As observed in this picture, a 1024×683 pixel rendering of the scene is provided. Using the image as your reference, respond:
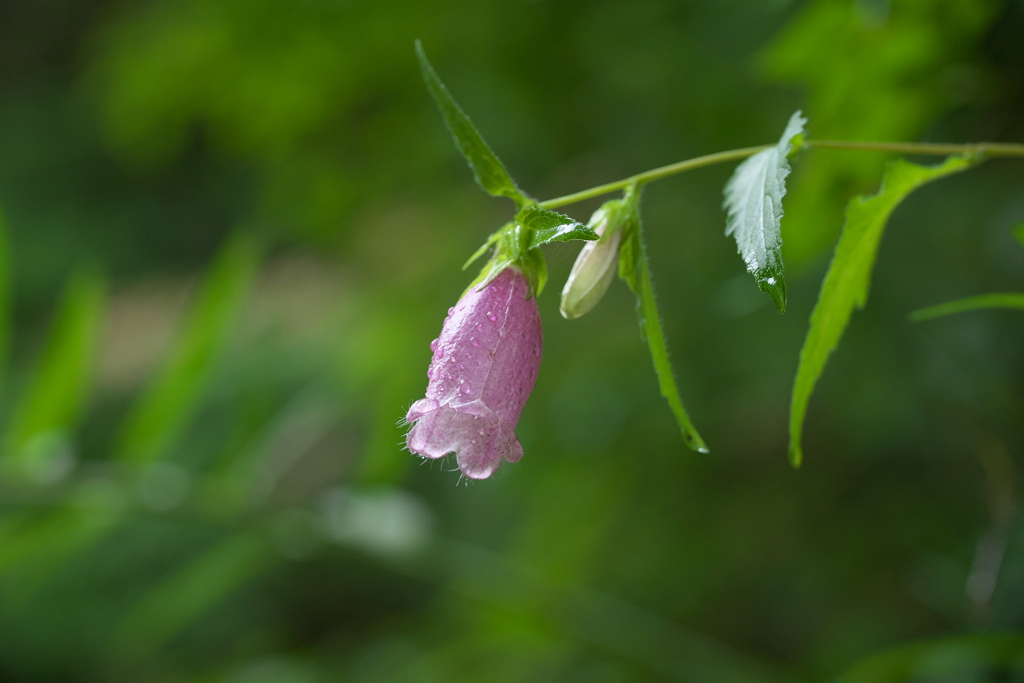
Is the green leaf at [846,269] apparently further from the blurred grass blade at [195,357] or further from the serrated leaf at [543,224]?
the blurred grass blade at [195,357]

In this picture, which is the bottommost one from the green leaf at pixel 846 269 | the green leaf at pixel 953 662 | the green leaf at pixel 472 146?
the green leaf at pixel 953 662

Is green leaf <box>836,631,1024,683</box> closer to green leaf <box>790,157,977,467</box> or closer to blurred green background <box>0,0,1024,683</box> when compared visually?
blurred green background <box>0,0,1024,683</box>

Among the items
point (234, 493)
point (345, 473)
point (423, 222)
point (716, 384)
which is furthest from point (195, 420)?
point (716, 384)

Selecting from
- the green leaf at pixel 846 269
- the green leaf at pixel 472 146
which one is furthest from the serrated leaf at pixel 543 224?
the green leaf at pixel 846 269

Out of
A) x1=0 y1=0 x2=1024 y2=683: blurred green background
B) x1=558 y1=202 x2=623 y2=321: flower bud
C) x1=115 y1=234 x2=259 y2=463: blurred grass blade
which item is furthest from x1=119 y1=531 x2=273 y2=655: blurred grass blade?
x1=558 y1=202 x2=623 y2=321: flower bud

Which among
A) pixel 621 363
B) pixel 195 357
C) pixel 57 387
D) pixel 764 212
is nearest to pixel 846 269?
pixel 764 212

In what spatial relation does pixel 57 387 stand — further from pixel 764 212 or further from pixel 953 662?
pixel 953 662

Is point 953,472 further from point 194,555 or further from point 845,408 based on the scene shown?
point 194,555
